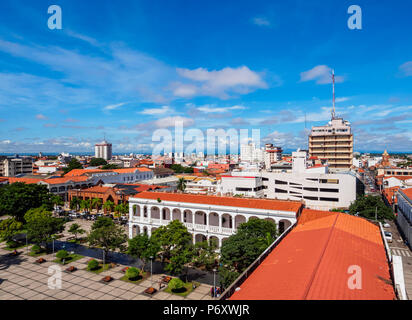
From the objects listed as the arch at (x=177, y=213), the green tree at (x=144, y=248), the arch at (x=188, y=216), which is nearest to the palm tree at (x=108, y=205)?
the arch at (x=177, y=213)

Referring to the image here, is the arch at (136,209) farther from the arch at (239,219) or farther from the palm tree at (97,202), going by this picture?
the palm tree at (97,202)

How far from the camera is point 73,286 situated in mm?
32906

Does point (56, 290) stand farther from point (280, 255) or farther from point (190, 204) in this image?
point (280, 255)

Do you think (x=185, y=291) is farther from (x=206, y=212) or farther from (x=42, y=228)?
(x=42, y=228)

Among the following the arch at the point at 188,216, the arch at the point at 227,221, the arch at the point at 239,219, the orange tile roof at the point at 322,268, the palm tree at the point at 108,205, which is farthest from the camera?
the palm tree at the point at 108,205

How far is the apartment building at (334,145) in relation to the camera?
118 m

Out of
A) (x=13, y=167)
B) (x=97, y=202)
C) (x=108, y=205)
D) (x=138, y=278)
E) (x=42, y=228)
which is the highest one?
(x=13, y=167)

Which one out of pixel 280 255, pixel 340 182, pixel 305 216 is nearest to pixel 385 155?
pixel 340 182

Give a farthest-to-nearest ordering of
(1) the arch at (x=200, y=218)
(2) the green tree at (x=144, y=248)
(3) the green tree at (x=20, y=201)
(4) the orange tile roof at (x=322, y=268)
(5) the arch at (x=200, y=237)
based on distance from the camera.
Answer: (3) the green tree at (x=20, y=201), (1) the arch at (x=200, y=218), (5) the arch at (x=200, y=237), (2) the green tree at (x=144, y=248), (4) the orange tile roof at (x=322, y=268)

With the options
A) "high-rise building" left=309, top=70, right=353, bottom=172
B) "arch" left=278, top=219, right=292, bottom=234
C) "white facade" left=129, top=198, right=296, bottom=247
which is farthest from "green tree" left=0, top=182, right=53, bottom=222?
"high-rise building" left=309, top=70, right=353, bottom=172

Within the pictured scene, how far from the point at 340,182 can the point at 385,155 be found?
144333 mm

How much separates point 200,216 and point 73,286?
2241cm

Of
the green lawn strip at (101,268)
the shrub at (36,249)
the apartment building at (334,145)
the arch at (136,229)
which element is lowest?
the green lawn strip at (101,268)

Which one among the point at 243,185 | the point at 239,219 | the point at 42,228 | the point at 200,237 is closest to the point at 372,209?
the point at 239,219
